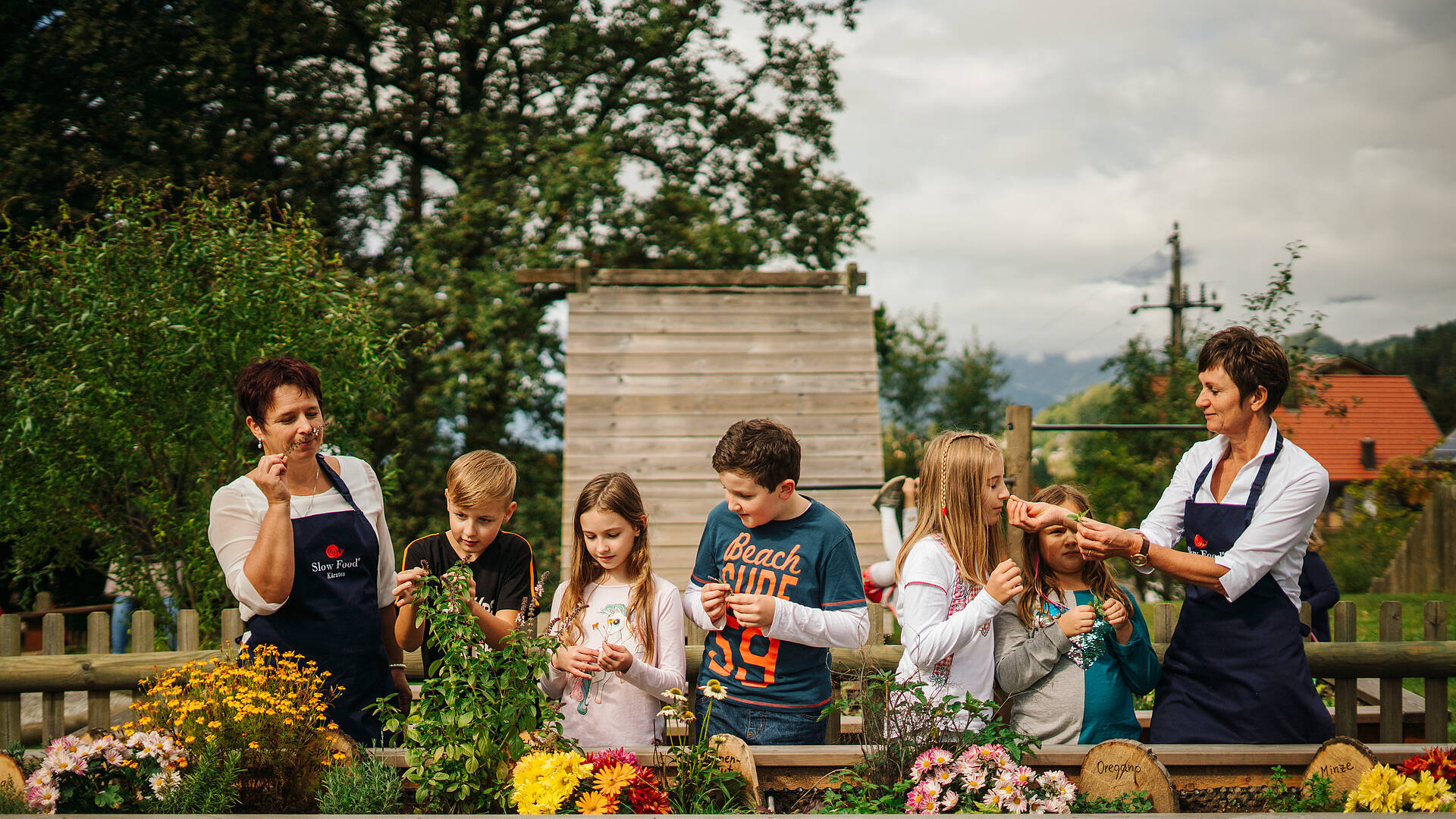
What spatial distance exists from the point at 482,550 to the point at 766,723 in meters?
1.02

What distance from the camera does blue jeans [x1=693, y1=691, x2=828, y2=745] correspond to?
269 cm

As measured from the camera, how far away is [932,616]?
2604mm

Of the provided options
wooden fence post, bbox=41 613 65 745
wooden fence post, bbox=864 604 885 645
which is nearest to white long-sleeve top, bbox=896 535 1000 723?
wooden fence post, bbox=864 604 885 645

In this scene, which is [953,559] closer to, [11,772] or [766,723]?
[766,723]

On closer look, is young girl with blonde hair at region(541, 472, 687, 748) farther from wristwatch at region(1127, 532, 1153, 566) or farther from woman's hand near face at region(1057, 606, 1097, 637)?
wristwatch at region(1127, 532, 1153, 566)

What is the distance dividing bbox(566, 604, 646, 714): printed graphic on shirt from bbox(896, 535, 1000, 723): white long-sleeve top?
79cm

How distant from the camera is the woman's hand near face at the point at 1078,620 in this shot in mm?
2656

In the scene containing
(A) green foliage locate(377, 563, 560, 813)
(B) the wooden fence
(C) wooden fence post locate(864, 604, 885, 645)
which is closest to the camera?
(A) green foliage locate(377, 563, 560, 813)

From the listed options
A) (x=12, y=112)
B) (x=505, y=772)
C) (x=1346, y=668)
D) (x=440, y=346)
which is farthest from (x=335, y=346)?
(x=440, y=346)

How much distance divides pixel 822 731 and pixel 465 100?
1362cm

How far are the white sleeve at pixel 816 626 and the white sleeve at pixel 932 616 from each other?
0.43 feet

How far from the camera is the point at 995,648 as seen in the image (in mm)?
2768

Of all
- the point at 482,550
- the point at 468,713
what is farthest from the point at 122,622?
the point at 468,713

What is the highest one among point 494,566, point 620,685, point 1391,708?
point 494,566
